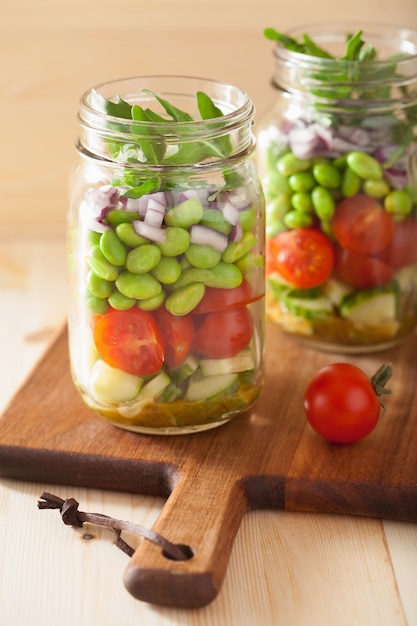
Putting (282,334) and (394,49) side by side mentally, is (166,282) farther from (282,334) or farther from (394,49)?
(394,49)

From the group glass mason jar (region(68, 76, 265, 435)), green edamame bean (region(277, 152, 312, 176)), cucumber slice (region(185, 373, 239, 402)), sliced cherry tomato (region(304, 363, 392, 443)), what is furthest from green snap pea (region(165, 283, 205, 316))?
green edamame bean (region(277, 152, 312, 176))

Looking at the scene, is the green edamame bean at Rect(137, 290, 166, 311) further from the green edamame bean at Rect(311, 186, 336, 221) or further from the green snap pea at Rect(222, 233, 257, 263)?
the green edamame bean at Rect(311, 186, 336, 221)

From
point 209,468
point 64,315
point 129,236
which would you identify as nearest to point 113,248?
point 129,236

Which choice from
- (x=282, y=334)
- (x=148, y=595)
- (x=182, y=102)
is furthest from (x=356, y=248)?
(x=148, y=595)

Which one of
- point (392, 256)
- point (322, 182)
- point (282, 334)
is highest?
point (322, 182)

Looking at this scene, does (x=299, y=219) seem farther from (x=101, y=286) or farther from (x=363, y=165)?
(x=101, y=286)
